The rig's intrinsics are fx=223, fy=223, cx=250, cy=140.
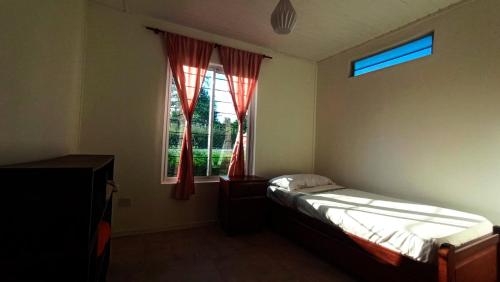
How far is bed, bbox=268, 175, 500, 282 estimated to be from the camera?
141 cm

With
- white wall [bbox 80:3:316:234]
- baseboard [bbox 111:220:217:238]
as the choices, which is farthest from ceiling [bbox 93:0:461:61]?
baseboard [bbox 111:220:217:238]

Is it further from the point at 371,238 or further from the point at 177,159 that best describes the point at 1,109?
the point at 371,238

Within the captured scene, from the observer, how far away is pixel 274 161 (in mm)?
3518

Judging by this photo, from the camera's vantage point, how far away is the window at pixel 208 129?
9.45 feet

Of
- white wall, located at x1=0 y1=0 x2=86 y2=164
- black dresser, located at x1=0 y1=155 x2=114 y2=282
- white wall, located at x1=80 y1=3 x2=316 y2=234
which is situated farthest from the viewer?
white wall, located at x1=80 y1=3 x2=316 y2=234

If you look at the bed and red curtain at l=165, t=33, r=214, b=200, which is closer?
the bed

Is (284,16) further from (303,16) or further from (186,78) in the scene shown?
(186,78)

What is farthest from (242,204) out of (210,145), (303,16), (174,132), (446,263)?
(303,16)

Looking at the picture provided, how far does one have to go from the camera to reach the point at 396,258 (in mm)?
1574

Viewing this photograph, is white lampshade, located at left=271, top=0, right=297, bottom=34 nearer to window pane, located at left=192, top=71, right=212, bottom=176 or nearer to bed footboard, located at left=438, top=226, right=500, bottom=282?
window pane, located at left=192, top=71, right=212, bottom=176

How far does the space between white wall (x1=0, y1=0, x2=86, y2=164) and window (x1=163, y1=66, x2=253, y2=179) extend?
1.03 meters

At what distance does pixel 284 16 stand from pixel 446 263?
1.87 meters

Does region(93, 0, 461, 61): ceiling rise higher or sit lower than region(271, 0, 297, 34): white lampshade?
higher

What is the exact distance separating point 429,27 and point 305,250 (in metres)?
2.80
